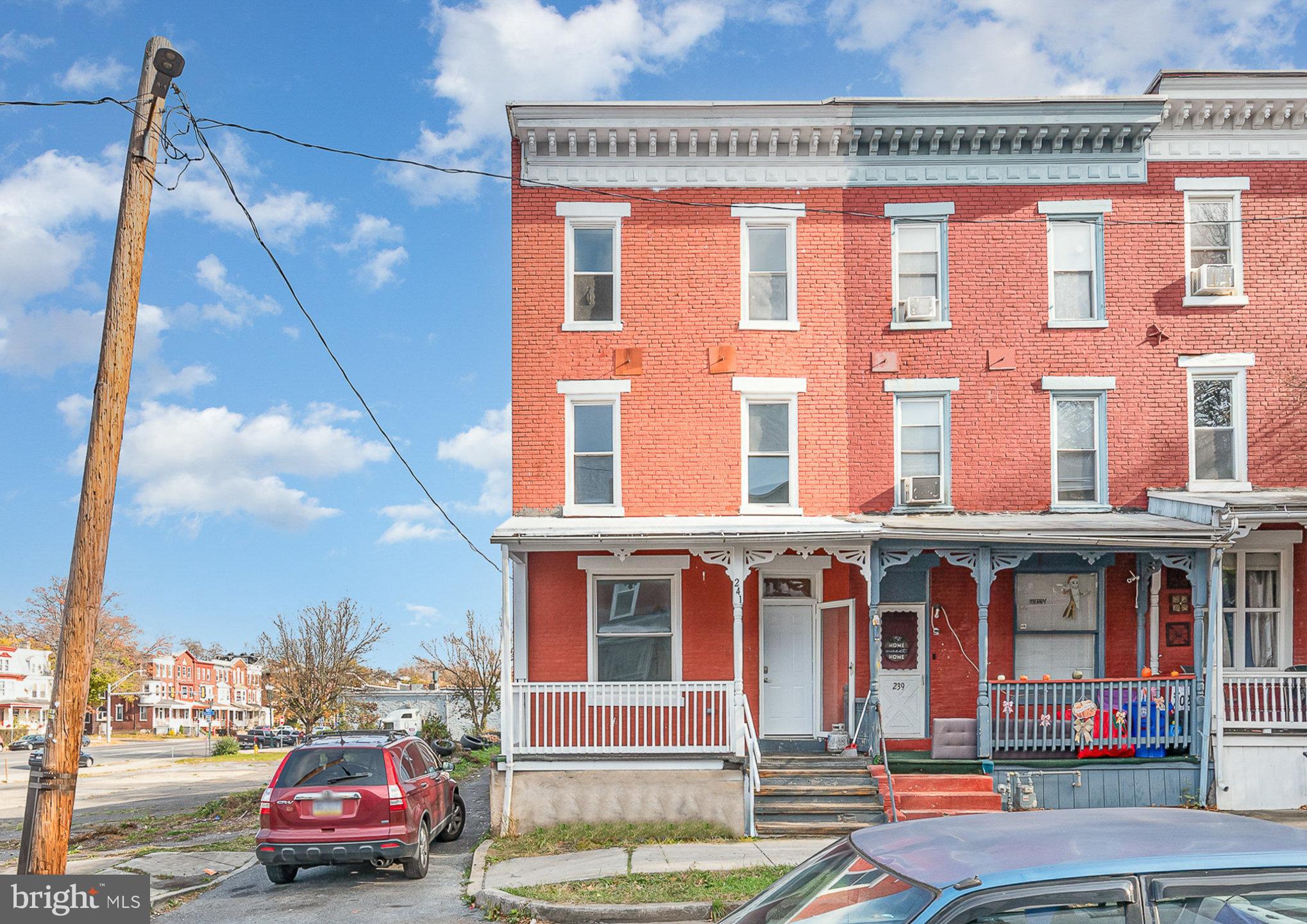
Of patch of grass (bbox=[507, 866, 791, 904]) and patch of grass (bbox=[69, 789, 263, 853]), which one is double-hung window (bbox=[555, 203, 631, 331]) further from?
patch of grass (bbox=[69, 789, 263, 853])

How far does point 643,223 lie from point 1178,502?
29.4 ft

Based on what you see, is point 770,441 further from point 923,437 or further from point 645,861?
point 645,861

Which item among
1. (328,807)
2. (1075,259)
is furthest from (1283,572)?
(328,807)

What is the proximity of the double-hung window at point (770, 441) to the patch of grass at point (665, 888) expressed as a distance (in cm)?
671

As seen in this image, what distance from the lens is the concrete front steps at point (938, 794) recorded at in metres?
14.4

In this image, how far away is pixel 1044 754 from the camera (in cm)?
1559

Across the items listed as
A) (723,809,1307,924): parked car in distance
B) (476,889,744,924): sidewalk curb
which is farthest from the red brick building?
(723,809,1307,924): parked car in distance

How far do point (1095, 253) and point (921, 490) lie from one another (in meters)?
4.66

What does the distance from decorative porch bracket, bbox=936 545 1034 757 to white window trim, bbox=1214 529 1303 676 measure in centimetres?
391

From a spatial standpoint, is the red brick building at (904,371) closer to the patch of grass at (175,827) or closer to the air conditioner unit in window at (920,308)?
the air conditioner unit in window at (920,308)

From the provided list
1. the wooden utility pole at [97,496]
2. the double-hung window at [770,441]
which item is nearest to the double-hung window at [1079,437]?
the double-hung window at [770,441]

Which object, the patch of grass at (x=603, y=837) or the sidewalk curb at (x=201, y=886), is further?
the patch of grass at (x=603, y=837)

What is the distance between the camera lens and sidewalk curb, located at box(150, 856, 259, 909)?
11.8m

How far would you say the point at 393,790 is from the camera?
11.7 metres
